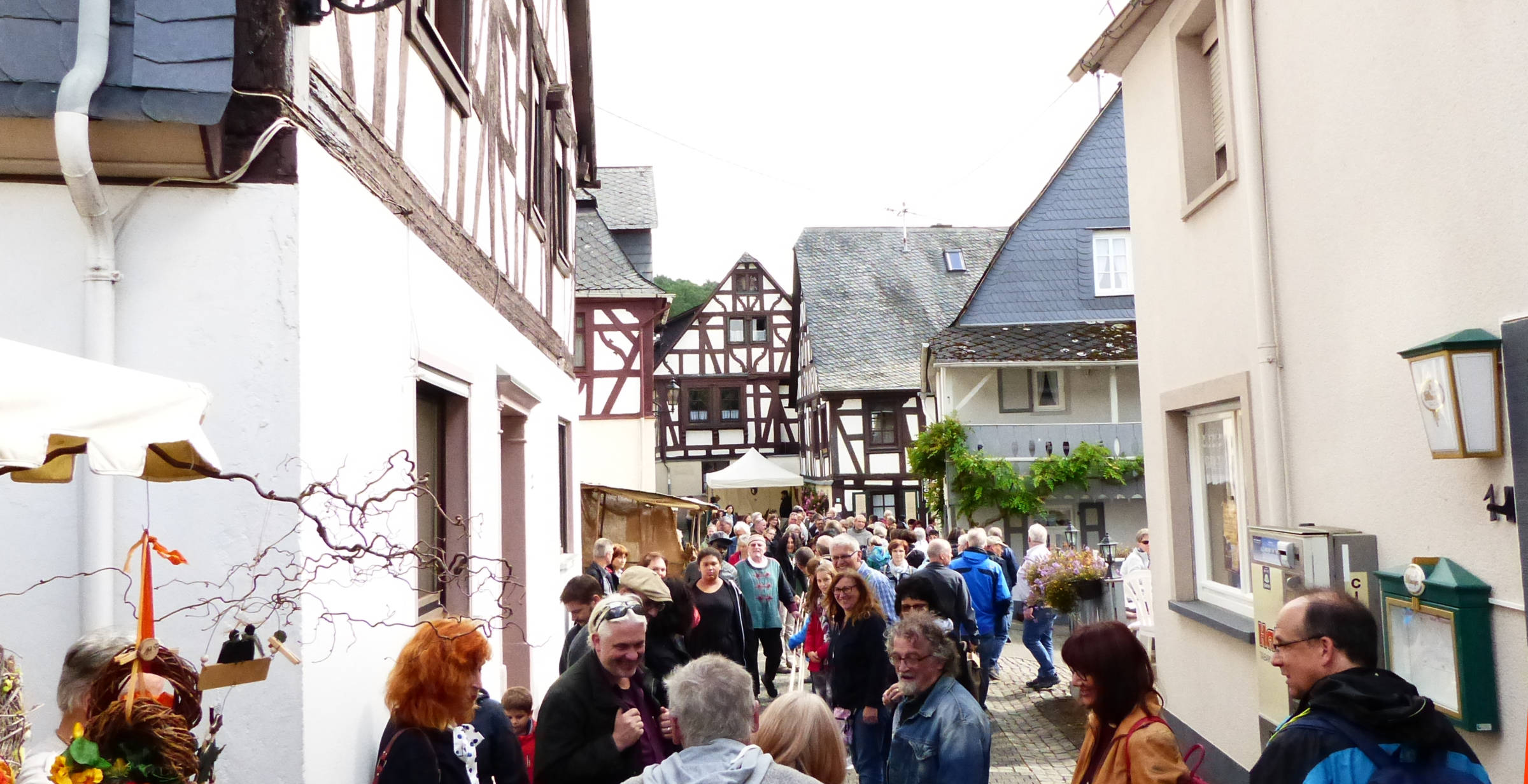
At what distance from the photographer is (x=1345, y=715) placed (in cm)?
295

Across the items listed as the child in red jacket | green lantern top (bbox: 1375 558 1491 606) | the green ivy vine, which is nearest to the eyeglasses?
green lantern top (bbox: 1375 558 1491 606)

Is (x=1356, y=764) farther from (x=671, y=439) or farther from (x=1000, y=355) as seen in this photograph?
(x=671, y=439)

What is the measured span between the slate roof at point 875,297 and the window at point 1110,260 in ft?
39.2

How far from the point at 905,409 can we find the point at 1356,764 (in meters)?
35.0

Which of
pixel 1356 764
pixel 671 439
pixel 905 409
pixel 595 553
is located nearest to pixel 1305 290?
pixel 1356 764

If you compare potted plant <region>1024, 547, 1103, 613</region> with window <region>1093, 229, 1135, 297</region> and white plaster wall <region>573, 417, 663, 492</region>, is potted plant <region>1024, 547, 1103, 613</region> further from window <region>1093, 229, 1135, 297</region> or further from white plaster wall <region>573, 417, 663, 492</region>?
window <region>1093, 229, 1135, 297</region>

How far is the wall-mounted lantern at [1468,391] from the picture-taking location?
4.00 meters

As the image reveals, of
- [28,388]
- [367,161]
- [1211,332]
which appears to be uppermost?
[367,161]

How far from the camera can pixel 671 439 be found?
43.3 metres

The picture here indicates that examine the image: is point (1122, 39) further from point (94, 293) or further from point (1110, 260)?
point (1110, 260)

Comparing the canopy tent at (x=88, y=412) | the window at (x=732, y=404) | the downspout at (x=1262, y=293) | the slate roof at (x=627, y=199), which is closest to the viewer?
the canopy tent at (x=88, y=412)

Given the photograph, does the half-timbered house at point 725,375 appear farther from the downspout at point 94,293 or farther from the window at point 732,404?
the downspout at point 94,293

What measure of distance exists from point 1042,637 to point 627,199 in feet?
66.0

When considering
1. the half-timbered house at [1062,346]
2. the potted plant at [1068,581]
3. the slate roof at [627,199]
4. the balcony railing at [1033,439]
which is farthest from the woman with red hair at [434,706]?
the slate roof at [627,199]
